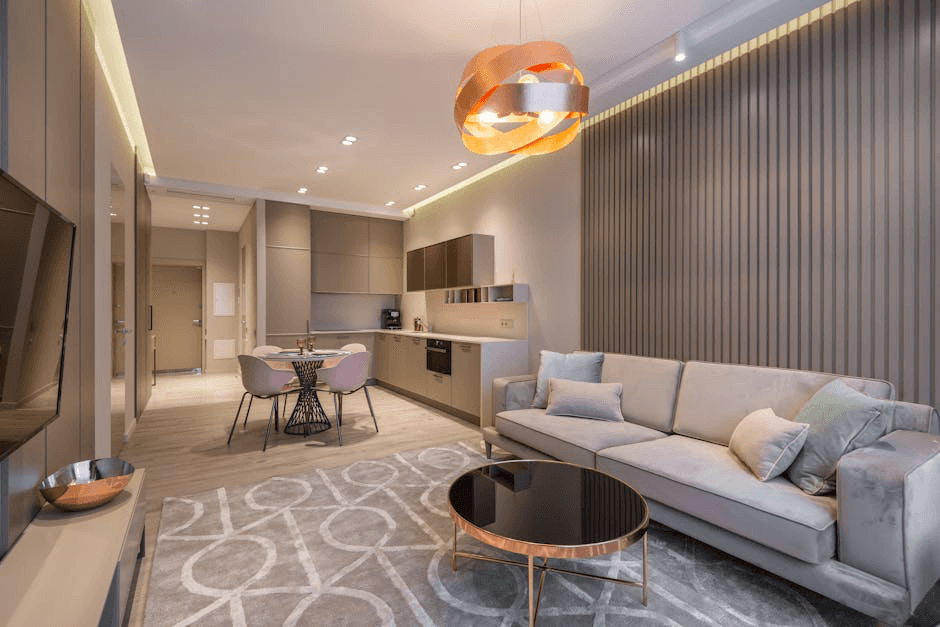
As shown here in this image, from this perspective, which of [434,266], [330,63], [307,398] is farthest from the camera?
[434,266]

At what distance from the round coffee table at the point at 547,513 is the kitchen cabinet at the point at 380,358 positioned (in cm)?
480

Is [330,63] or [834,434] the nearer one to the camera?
[834,434]

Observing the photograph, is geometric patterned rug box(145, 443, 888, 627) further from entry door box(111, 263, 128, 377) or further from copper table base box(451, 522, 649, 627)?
entry door box(111, 263, 128, 377)

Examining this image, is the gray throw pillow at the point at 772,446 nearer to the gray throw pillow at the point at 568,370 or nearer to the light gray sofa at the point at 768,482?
the light gray sofa at the point at 768,482

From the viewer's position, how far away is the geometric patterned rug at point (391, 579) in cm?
183

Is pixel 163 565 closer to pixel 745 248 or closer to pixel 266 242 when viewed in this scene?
pixel 745 248

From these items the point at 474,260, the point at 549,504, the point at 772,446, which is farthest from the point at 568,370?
the point at 474,260

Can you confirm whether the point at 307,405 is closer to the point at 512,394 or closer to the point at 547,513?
the point at 512,394

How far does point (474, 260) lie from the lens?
5539mm

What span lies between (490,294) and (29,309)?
4365 mm

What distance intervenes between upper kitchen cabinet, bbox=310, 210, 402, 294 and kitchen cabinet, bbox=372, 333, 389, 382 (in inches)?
34.4

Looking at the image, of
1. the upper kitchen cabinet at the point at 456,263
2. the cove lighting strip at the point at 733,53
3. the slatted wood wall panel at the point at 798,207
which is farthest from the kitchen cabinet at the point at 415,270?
the slatted wood wall panel at the point at 798,207

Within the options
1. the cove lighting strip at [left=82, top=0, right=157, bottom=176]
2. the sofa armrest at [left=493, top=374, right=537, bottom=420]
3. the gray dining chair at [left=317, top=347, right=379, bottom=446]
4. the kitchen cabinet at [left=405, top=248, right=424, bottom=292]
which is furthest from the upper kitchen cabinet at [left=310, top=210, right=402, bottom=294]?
the sofa armrest at [left=493, top=374, right=537, bottom=420]

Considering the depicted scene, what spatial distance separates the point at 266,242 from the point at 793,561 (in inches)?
263
